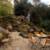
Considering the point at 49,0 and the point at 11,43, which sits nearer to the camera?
the point at 11,43

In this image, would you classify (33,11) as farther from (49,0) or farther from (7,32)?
(7,32)

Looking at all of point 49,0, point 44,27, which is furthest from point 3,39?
point 49,0

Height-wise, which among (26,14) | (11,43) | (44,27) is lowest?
(11,43)

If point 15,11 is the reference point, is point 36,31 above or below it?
below

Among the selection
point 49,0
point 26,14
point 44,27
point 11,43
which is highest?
point 49,0

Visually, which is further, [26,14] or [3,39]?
[26,14]

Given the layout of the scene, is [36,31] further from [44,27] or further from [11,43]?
[11,43]

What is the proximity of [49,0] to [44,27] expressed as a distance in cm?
36

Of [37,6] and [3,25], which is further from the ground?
[37,6]

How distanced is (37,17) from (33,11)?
9 cm

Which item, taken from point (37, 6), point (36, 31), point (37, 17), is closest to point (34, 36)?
point (36, 31)

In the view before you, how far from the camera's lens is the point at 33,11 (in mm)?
2197

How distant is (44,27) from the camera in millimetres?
2197

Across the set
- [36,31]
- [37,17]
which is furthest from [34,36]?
[37,17]
